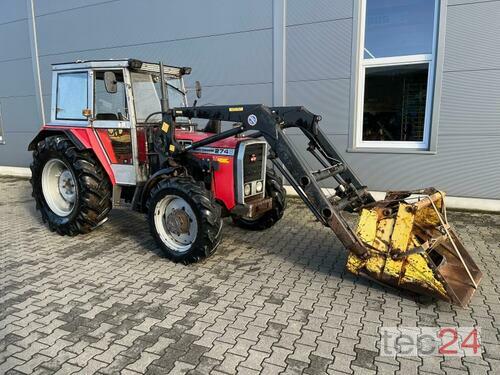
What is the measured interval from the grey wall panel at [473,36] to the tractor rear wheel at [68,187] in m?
5.56

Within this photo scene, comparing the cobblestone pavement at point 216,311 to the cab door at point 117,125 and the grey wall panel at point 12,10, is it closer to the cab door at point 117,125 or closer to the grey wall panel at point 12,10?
the cab door at point 117,125

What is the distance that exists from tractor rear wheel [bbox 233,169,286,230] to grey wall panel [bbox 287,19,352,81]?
8.69 ft

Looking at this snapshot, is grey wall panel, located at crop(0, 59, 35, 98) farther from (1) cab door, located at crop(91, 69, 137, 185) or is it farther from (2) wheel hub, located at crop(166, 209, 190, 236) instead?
(2) wheel hub, located at crop(166, 209, 190, 236)

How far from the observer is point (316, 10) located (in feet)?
22.1

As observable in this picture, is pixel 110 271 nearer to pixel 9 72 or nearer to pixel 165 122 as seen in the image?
pixel 165 122

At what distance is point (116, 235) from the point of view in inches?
216

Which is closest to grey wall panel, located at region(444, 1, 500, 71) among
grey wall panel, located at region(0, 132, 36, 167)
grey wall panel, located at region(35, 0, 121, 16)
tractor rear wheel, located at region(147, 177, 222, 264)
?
tractor rear wheel, located at region(147, 177, 222, 264)

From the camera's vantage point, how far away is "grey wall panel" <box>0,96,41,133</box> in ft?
33.9

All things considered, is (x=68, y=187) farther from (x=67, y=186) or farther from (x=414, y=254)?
(x=414, y=254)

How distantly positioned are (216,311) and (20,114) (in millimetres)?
9804

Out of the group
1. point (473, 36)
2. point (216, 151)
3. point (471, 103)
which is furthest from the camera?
point (471, 103)

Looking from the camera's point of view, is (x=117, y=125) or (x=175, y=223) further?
(x=117, y=125)

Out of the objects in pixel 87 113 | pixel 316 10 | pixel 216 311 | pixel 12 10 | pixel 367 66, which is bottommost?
pixel 216 311

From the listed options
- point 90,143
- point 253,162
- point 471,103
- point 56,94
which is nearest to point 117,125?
point 90,143
